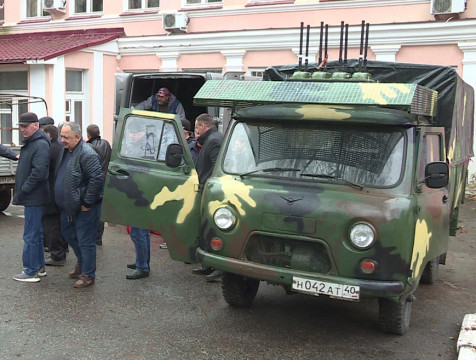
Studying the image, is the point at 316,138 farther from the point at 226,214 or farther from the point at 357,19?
the point at 357,19

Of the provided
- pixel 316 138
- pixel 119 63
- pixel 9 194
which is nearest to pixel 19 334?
pixel 316 138

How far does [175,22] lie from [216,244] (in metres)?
12.6

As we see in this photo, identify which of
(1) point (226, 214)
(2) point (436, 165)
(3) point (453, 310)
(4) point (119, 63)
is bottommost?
(3) point (453, 310)

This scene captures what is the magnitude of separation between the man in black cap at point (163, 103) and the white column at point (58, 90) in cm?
725

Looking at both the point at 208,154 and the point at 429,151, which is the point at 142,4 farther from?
the point at 429,151

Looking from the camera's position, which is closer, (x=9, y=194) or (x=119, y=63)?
(x=9, y=194)

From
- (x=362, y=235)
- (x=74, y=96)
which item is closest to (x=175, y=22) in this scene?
(x=74, y=96)

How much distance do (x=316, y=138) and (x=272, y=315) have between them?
1.75m

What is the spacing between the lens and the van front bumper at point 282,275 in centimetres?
444

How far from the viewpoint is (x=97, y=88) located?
17375 millimetres

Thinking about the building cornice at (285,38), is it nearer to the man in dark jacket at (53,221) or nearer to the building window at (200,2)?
the building window at (200,2)

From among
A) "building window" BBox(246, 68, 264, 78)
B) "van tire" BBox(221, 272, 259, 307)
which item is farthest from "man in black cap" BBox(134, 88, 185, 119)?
"building window" BBox(246, 68, 264, 78)

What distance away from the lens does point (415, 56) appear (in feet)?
45.8

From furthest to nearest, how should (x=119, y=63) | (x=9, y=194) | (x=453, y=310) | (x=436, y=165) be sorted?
1. (x=119, y=63)
2. (x=9, y=194)
3. (x=453, y=310)
4. (x=436, y=165)
